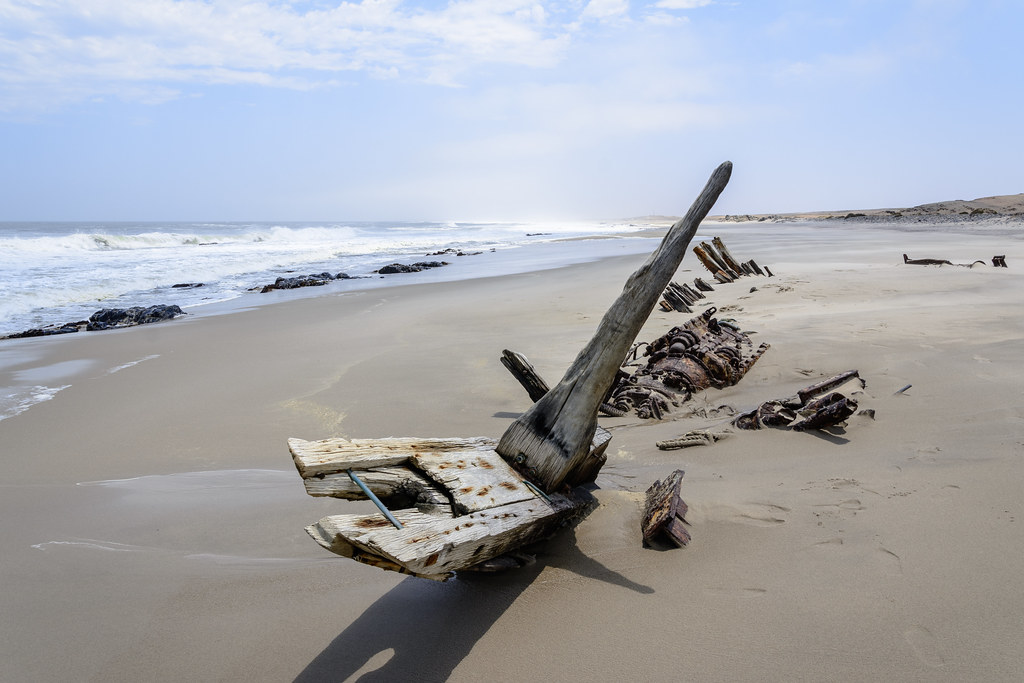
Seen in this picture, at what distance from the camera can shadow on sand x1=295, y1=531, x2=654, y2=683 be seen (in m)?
2.08

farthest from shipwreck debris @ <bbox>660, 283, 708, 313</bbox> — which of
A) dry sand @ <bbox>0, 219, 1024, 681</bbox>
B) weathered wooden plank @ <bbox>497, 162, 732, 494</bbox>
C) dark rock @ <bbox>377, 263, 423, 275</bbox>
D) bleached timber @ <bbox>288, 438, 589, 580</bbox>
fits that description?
dark rock @ <bbox>377, 263, 423, 275</bbox>

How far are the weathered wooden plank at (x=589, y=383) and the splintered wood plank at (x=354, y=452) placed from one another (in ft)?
0.84

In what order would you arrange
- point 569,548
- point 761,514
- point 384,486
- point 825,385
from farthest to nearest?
point 825,385 < point 761,514 < point 569,548 < point 384,486

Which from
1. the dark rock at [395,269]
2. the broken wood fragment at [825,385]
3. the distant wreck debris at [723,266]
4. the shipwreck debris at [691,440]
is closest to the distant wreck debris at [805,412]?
the broken wood fragment at [825,385]

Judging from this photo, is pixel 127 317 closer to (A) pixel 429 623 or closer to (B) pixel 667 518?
(A) pixel 429 623

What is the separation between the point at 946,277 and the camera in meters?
9.70

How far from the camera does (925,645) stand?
195 cm

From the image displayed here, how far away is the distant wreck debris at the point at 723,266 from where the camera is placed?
12501 mm

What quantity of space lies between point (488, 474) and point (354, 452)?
1.89ft

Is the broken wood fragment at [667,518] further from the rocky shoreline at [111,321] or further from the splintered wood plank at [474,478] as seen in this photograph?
the rocky shoreline at [111,321]

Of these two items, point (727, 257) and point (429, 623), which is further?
point (727, 257)

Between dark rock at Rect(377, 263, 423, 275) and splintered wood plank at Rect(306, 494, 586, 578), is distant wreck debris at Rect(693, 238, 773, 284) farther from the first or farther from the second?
splintered wood plank at Rect(306, 494, 586, 578)

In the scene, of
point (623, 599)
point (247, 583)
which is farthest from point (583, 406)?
point (247, 583)

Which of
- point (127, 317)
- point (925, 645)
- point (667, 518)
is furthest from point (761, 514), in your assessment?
point (127, 317)
